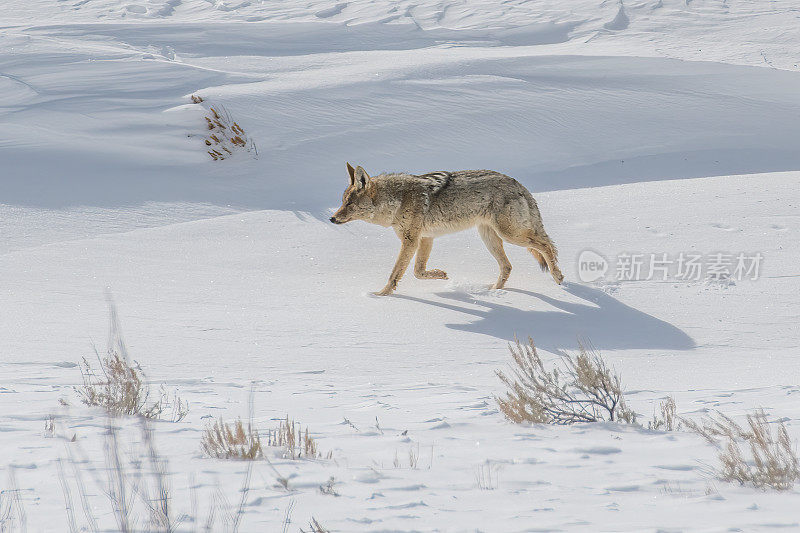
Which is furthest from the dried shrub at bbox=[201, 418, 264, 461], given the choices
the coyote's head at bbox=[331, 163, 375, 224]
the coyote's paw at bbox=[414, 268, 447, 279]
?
the coyote's paw at bbox=[414, 268, 447, 279]

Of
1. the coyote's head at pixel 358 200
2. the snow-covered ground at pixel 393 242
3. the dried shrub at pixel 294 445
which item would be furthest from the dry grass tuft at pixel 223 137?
the dried shrub at pixel 294 445

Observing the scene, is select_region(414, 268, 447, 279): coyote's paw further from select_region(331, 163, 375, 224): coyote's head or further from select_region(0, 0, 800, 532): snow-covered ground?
select_region(331, 163, 375, 224): coyote's head

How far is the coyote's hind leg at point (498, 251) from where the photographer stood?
7.68 meters

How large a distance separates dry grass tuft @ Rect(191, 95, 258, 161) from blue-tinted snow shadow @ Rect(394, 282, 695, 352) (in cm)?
517

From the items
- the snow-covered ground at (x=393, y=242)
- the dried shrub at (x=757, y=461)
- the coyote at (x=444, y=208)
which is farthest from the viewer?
the coyote at (x=444, y=208)

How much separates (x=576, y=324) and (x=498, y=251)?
136 centimetres

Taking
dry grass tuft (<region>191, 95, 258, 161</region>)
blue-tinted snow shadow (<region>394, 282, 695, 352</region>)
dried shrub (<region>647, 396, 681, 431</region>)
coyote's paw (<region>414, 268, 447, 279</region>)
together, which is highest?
dry grass tuft (<region>191, 95, 258, 161</region>)

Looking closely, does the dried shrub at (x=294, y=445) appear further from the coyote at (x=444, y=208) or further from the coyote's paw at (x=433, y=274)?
the coyote's paw at (x=433, y=274)

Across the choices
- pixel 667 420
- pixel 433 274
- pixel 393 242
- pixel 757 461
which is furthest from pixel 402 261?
pixel 757 461

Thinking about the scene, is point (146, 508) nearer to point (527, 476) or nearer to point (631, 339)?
point (527, 476)

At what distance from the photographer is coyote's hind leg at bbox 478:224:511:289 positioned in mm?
7684

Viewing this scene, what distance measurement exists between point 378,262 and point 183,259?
6.66 feet

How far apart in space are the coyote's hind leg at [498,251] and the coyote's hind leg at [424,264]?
51 cm

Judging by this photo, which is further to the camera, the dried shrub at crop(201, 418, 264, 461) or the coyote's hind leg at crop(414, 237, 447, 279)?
the coyote's hind leg at crop(414, 237, 447, 279)
